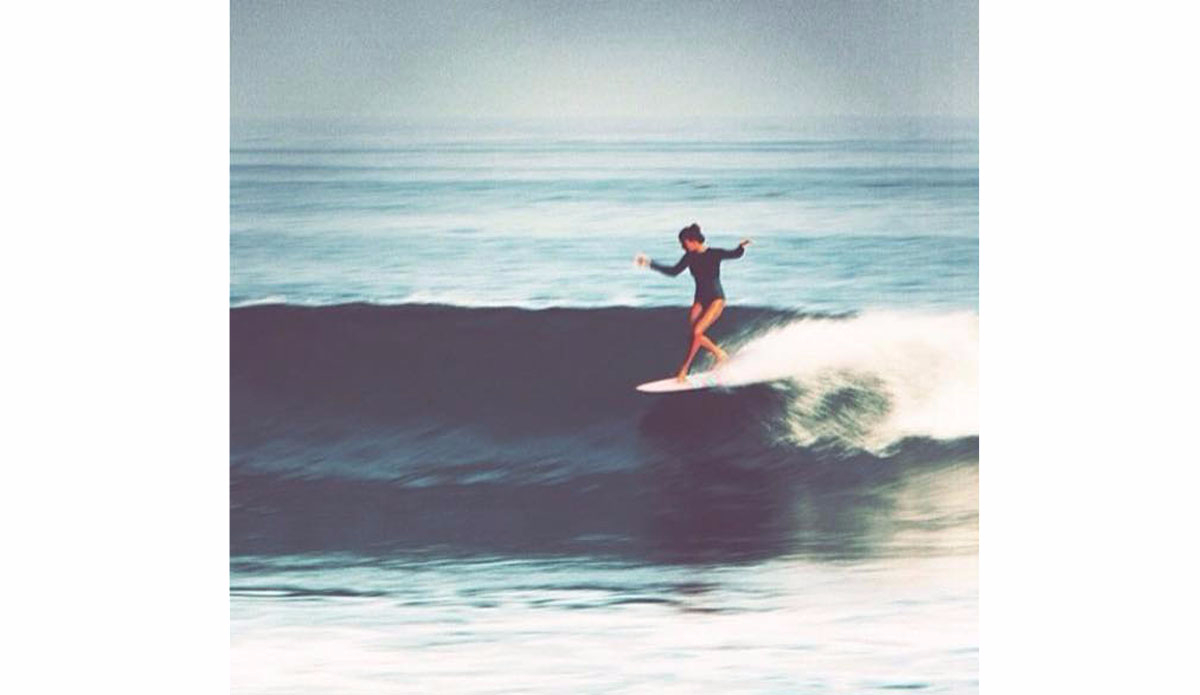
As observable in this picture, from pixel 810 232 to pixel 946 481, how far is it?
76cm

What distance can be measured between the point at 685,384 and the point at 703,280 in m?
0.28

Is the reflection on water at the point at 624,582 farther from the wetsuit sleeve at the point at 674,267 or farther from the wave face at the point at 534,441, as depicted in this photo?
the wetsuit sleeve at the point at 674,267

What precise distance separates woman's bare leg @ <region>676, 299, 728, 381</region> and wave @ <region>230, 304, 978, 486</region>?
3 cm

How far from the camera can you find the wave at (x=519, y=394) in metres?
3.81

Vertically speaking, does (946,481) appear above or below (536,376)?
below

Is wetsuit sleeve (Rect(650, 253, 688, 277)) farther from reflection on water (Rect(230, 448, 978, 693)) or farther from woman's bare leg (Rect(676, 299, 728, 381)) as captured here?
reflection on water (Rect(230, 448, 978, 693))

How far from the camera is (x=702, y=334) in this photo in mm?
3836

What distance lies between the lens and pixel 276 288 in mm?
3811

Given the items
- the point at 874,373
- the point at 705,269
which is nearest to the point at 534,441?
the point at 705,269

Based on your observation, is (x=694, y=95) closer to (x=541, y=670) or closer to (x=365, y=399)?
(x=365, y=399)

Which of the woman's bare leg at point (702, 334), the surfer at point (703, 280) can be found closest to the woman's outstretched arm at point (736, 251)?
the surfer at point (703, 280)

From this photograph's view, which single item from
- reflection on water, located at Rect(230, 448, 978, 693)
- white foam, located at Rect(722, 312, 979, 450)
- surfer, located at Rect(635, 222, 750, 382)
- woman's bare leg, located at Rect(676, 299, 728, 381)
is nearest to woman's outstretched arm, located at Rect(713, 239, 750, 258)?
surfer, located at Rect(635, 222, 750, 382)
